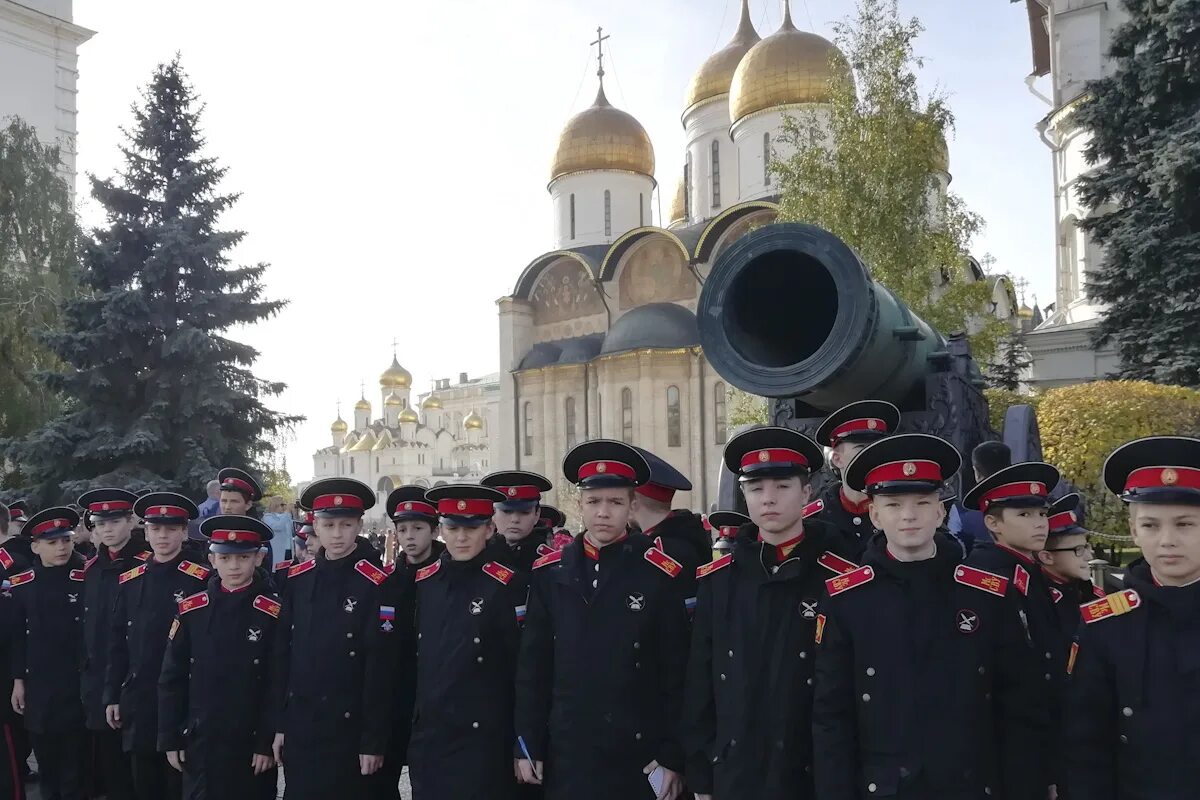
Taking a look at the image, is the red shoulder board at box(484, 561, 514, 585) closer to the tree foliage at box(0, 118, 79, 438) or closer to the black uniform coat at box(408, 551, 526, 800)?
the black uniform coat at box(408, 551, 526, 800)

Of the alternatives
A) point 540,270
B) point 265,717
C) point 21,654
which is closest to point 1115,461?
point 265,717

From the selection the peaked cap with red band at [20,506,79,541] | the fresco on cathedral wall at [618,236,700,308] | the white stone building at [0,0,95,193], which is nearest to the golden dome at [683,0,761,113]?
the fresco on cathedral wall at [618,236,700,308]

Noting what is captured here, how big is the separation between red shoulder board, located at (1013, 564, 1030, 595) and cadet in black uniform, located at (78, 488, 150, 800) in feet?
16.2

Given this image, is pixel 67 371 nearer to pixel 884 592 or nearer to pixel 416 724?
pixel 416 724

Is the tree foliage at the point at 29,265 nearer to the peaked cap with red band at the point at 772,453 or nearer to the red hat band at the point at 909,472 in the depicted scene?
the peaked cap with red band at the point at 772,453

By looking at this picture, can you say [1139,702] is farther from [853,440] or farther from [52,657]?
[52,657]

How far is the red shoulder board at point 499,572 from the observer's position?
4.46m

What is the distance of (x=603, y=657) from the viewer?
12.6 feet

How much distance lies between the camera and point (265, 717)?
15.9 feet

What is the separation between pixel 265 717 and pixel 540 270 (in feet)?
111

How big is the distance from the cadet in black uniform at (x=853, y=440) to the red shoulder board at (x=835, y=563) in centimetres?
69

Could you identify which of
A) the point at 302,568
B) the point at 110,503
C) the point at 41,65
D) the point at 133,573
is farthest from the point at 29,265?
the point at 302,568

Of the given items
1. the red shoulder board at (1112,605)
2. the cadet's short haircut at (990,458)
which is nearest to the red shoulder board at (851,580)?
the red shoulder board at (1112,605)

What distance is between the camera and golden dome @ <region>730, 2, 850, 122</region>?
103 feet
